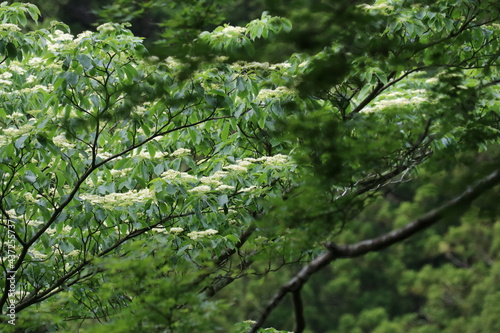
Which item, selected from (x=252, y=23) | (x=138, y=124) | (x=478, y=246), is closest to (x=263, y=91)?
(x=252, y=23)

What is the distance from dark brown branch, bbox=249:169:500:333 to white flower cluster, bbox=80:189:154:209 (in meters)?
1.13

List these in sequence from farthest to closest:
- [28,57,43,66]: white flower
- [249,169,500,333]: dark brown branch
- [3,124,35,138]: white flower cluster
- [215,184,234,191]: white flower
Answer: [28,57,43,66]: white flower < [215,184,234,191]: white flower < [3,124,35,138]: white flower cluster < [249,169,500,333]: dark brown branch

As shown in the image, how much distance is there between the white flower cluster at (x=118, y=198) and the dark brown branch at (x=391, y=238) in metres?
1.13

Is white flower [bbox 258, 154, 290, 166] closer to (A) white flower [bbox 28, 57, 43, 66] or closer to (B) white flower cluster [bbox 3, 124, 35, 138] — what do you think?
(B) white flower cluster [bbox 3, 124, 35, 138]

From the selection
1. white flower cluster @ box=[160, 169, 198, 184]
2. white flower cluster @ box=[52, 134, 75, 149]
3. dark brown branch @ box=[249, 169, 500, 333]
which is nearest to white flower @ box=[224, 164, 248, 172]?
white flower cluster @ box=[160, 169, 198, 184]

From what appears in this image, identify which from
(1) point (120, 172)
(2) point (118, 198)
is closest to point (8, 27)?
(1) point (120, 172)

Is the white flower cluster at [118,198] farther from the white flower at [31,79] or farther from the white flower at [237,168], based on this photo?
the white flower at [31,79]

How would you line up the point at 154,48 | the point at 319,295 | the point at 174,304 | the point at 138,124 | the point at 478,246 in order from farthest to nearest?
the point at 319,295 < the point at 478,246 < the point at 138,124 < the point at 174,304 < the point at 154,48

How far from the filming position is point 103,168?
3.48 meters

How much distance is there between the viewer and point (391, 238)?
2135mm

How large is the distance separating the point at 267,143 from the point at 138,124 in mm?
839

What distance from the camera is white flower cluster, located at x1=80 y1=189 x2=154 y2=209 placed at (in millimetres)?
3244

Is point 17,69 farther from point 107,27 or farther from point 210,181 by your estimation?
point 210,181

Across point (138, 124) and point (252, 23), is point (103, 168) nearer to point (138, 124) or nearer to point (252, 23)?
point (138, 124)
